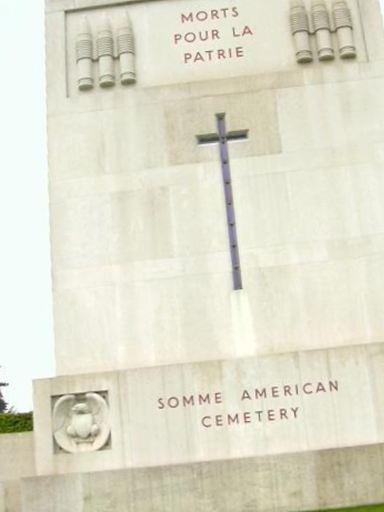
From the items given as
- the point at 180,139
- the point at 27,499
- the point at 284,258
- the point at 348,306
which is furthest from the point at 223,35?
the point at 27,499

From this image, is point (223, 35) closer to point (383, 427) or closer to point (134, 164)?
point (134, 164)

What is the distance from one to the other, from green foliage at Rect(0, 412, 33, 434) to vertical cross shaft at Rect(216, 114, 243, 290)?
21.0 feet

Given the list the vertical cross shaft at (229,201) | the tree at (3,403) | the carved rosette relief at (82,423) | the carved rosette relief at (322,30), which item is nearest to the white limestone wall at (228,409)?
the carved rosette relief at (82,423)

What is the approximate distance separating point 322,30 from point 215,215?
442 centimetres

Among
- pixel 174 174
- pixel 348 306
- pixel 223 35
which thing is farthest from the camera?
pixel 223 35

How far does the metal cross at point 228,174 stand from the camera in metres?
14.9

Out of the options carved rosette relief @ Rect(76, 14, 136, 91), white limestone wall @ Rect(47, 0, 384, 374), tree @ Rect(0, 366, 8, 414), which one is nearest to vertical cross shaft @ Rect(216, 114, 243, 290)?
white limestone wall @ Rect(47, 0, 384, 374)

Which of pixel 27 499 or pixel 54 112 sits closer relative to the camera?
pixel 27 499

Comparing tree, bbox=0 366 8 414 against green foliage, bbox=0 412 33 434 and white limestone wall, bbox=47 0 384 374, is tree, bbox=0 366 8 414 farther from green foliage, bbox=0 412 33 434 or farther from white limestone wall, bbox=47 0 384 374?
white limestone wall, bbox=47 0 384 374

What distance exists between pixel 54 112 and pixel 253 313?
5.65m

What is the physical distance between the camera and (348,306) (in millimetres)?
14477

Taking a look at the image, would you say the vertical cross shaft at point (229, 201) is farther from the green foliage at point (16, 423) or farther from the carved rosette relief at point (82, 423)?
the green foliage at point (16, 423)

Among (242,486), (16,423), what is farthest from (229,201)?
(16,423)

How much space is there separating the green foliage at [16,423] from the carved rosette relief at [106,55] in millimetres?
7423
